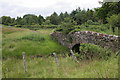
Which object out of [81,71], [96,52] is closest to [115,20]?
[96,52]

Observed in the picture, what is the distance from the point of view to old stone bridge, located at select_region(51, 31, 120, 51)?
26.2ft

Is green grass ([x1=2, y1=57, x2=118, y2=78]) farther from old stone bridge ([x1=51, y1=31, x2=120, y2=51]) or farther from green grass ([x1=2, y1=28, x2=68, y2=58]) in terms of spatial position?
green grass ([x1=2, y1=28, x2=68, y2=58])

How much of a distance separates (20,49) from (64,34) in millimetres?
5088

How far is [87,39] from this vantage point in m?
11.1

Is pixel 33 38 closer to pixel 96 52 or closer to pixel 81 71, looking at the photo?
pixel 96 52

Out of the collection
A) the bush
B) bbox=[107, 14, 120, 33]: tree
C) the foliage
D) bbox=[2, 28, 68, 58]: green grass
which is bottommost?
bbox=[2, 28, 68, 58]: green grass

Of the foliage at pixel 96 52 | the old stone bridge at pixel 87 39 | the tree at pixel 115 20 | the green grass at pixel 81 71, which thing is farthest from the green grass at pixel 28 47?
the green grass at pixel 81 71

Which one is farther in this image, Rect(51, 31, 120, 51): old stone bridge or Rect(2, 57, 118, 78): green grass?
Rect(51, 31, 120, 51): old stone bridge

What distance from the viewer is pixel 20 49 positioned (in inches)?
555

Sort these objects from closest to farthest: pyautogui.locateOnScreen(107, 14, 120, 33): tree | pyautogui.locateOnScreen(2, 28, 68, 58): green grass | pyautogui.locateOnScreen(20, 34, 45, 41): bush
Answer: pyautogui.locateOnScreen(107, 14, 120, 33): tree < pyautogui.locateOnScreen(2, 28, 68, 58): green grass < pyautogui.locateOnScreen(20, 34, 45, 41): bush

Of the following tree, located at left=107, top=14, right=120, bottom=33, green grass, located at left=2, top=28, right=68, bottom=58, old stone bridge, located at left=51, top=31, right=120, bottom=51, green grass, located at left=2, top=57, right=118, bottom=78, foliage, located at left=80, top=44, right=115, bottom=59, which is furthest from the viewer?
green grass, located at left=2, top=28, right=68, bottom=58

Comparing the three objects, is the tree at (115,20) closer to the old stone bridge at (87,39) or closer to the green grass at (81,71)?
the old stone bridge at (87,39)

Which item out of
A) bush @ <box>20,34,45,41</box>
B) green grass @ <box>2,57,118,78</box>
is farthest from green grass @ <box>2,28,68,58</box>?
green grass @ <box>2,57,118,78</box>

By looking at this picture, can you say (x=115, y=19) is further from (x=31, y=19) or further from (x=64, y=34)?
(x=31, y=19)
